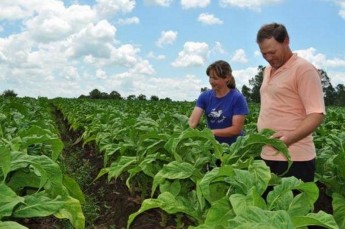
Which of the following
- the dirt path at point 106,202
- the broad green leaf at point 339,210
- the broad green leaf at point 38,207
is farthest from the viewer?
the dirt path at point 106,202

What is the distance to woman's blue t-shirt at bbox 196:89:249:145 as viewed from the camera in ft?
18.0

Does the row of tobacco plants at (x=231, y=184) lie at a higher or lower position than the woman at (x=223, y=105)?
lower

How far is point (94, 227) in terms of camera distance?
628cm

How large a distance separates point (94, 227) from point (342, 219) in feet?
9.98

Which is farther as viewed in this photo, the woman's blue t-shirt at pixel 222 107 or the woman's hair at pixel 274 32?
the woman's blue t-shirt at pixel 222 107

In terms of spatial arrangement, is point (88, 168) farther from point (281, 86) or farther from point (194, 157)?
point (281, 86)

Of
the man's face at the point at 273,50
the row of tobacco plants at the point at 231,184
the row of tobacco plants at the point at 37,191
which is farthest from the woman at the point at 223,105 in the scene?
the row of tobacco plants at the point at 37,191

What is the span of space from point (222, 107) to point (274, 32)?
1.69 metres

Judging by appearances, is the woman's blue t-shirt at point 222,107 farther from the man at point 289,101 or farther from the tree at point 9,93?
the tree at point 9,93

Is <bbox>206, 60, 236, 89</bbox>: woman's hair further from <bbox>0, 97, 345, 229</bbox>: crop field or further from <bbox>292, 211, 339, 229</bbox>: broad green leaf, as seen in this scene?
<bbox>292, 211, 339, 229</bbox>: broad green leaf

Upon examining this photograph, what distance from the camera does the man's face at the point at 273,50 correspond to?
13.0 feet

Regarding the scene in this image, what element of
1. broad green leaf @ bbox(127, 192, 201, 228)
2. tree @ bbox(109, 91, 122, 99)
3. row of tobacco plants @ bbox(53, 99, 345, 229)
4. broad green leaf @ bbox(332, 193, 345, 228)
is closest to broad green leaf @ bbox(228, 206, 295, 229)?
row of tobacco plants @ bbox(53, 99, 345, 229)

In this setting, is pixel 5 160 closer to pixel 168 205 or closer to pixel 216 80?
pixel 168 205

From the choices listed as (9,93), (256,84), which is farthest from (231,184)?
(256,84)
